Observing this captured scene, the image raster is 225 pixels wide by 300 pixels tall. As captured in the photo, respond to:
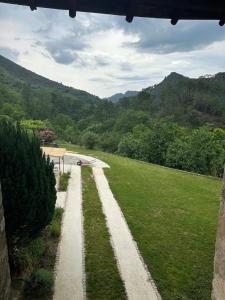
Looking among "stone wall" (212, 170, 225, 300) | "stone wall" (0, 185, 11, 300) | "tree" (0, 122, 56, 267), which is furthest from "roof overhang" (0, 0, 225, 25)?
"stone wall" (0, 185, 11, 300)

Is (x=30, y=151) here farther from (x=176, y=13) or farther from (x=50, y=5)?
(x=176, y=13)

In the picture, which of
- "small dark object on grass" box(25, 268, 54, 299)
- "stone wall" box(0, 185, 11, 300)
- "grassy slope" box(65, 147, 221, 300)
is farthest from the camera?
"grassy slope" box(65, 147, 221, 300)

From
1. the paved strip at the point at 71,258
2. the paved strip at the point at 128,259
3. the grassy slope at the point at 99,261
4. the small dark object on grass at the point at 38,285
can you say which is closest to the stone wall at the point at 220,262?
the paved strip at the point at 128,259

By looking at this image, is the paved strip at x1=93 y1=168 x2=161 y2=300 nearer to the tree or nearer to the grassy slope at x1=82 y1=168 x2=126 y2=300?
the grassy slope at x1=82 y1=168 x2=126 y2=300

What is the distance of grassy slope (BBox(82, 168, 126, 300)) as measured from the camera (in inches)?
303

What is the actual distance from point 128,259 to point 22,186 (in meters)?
3.83

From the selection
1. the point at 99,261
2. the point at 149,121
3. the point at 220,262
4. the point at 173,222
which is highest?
the point at 149,121

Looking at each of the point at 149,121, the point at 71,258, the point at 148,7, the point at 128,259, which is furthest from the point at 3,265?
the point at 149,121

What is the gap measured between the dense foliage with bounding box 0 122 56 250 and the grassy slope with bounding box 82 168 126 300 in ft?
5.98

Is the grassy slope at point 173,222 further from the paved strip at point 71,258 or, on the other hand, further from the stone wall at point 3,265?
the stone wall at point 3,265

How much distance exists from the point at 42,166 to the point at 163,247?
4.47 meters

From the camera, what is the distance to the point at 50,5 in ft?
17.8

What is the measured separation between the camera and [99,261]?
9086 mm

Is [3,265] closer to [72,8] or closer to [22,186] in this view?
[22,186]
